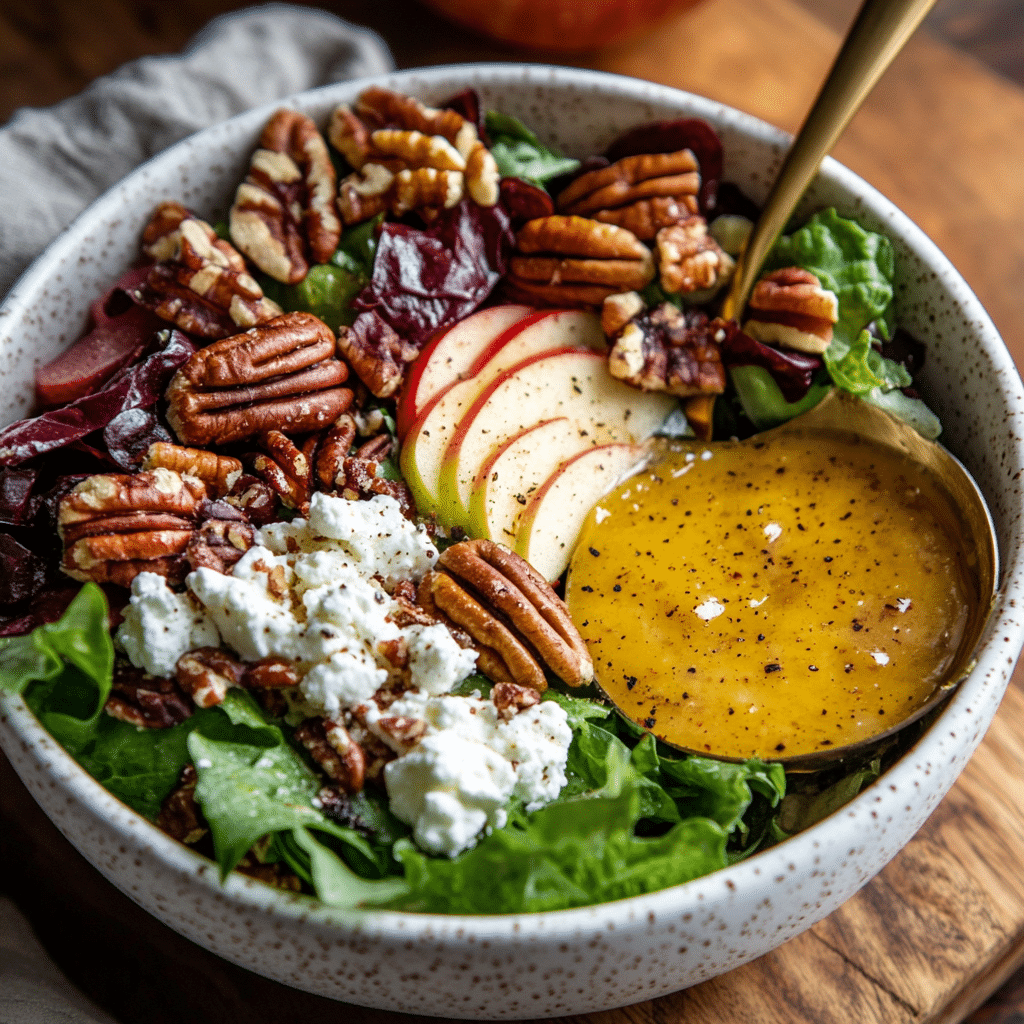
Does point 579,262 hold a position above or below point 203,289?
above

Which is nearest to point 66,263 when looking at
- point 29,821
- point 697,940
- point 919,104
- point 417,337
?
point 417,337

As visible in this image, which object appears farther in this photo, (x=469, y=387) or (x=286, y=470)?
(x=469, y=387)

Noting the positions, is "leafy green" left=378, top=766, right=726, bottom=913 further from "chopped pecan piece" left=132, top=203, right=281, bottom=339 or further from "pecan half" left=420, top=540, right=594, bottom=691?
"chopped pecan piece" left=132, top=203, right=281, bottom=339

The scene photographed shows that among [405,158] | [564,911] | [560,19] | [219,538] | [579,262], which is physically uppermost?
[560,19]

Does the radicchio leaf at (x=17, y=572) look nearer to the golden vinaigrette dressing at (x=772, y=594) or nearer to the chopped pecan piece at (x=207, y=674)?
the chopped pecan piece at (x=207, y=674)

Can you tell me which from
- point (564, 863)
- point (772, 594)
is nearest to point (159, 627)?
point (564, 863)

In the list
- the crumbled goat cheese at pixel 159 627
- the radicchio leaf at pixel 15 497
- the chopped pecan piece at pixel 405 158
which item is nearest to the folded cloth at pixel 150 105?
the chopped pecan piece at pixel 405 158

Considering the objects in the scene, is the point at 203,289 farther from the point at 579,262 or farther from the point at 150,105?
the point at 150,105
